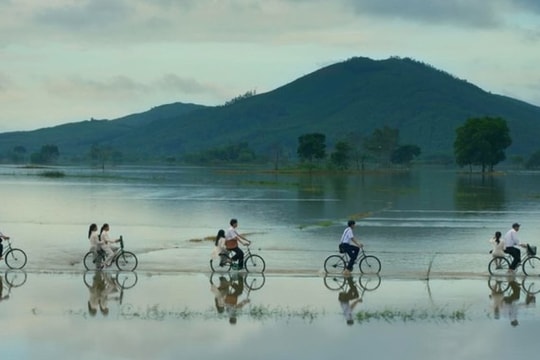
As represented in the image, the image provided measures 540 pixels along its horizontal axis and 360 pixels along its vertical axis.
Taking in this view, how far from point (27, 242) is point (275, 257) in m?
12.4

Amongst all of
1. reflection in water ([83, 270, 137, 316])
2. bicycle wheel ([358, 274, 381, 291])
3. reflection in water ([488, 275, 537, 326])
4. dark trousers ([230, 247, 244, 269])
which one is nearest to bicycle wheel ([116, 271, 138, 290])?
reflection in water ([83, 270, 137, 316])

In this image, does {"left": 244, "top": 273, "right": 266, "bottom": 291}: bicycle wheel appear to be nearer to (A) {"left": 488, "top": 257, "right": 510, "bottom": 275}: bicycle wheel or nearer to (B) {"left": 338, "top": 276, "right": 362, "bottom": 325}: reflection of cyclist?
(B) {"left": 338, "top": 276, "right": 362, "bottom": 325}: reflection of cyclist

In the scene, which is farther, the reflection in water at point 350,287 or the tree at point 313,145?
the tree at point 313,145

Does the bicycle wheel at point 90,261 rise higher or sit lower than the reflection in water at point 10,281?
higher

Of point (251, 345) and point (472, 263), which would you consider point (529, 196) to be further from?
point (251, 345)

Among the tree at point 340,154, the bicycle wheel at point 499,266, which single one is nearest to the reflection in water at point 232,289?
the bicycle wheel at point 499,266

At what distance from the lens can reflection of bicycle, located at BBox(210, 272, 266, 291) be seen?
84.0ft

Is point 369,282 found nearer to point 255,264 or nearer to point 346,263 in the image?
point 346,263

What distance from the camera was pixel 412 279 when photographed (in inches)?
1064

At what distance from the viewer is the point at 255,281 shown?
2658 centimetres

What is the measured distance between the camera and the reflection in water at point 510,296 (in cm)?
2141

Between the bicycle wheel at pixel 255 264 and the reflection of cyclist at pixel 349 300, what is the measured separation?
346cm

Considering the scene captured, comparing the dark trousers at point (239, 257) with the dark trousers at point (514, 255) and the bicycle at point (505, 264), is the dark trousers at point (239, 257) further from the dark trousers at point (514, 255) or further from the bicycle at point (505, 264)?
the dark trousers at point (514, 255)

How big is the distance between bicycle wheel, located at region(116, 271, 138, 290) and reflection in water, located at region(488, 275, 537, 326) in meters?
10.5
